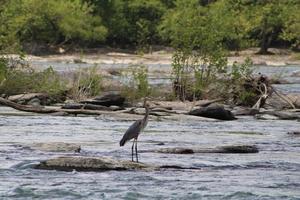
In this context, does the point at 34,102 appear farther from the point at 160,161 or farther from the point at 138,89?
the point at 160,161

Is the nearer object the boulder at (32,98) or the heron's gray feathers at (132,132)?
the heron's gray feathers at (132,132)

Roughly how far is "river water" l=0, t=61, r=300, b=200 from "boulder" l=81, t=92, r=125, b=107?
2807 millimetres

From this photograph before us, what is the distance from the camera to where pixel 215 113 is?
1118 inches

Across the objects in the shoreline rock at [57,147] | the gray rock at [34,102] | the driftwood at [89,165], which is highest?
the driftwood at [89,165]

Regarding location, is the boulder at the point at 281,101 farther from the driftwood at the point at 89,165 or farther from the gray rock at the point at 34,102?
the driftwood at the point at 89,165

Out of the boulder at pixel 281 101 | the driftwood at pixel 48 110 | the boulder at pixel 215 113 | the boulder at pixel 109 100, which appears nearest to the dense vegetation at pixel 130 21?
the boulder at pixel 281 101

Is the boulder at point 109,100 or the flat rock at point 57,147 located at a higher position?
the flat rock at point 57,147

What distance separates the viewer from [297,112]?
31.0 m

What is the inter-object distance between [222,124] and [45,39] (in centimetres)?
7467

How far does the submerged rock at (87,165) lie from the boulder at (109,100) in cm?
1424

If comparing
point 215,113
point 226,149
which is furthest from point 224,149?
point 215,113

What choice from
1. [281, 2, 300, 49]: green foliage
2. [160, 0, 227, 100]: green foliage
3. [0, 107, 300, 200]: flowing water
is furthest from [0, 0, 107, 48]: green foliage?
[0, 107, 300, 200]: flowing water

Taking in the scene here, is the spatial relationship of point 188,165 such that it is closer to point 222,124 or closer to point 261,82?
point 222,124

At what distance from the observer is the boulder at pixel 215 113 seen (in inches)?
1117
